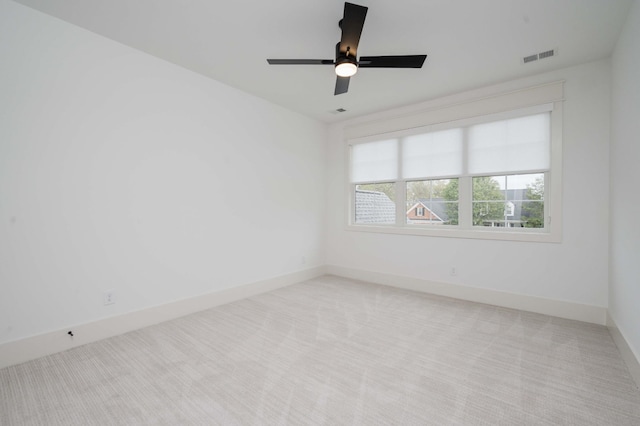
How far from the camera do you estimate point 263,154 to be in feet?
13.9

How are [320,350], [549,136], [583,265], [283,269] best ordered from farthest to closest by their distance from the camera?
[283,269] → [549,136] → [583,265] → [320,350]

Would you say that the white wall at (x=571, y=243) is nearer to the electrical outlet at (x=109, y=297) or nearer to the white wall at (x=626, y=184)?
the white wall at (x=626, y=184)

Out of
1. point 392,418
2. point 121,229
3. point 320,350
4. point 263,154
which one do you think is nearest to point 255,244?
point 263,154

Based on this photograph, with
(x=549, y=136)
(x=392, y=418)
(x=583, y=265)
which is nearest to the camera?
(x=392, y=418)

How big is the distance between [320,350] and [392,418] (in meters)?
0.89

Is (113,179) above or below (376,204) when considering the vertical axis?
above

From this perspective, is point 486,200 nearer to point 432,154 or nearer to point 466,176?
point 466,176

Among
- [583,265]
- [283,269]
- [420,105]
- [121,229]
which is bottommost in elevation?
[283,269]

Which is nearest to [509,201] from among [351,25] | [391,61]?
[391,61]

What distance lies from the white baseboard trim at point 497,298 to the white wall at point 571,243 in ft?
0.20

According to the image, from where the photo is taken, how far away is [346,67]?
2264 mm

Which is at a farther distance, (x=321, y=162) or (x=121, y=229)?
(x=321, y=162)

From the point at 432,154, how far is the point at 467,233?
1225 mm

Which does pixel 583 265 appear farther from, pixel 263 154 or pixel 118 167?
pixel 118 167
